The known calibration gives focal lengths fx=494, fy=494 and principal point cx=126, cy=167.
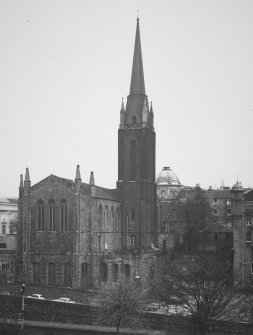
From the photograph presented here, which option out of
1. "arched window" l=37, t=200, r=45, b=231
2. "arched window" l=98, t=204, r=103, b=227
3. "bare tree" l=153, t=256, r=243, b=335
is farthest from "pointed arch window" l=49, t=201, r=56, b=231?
"bare tree" l=153, t=256, r=243, b=335

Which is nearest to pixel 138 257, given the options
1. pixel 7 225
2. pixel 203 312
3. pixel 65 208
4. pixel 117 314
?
pixel 65 208

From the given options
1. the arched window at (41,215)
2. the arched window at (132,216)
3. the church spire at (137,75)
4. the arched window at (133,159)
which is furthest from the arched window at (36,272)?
the church spire at (137,75)

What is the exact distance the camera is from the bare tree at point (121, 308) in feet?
124

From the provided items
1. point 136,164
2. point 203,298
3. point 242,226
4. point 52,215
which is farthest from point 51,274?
point 203,298

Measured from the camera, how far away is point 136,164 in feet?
228

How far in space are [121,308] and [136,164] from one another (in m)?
33.6

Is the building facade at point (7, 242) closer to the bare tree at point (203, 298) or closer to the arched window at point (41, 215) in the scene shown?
the arched window at point (41, 215)

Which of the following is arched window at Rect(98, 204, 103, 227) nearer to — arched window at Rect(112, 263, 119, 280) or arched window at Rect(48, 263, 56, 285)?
arched window at Rect(112, 263, 119, 280)

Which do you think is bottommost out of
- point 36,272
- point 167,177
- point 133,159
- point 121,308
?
point 121,308

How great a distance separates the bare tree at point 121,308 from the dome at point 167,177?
3644 inches

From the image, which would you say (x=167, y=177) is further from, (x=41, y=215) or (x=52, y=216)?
(x=52, y=216)

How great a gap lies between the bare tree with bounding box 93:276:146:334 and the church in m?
19.6

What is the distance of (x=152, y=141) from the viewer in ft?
234

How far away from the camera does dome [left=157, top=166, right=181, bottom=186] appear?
131875 millimetres
